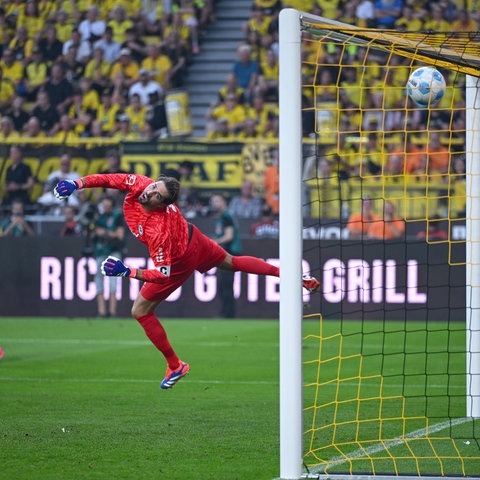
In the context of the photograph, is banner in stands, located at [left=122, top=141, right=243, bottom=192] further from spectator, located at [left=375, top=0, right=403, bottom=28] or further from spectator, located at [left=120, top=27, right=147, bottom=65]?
spectator, located at [left=375, top=0, right=403, bottom=28]

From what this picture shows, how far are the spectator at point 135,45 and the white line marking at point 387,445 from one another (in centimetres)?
1677

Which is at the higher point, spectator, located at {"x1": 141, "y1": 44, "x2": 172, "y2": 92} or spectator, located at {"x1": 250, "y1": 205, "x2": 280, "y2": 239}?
spectator, located at {"x1": 141, "y1": 44, "x2": 172, "y2": 92}

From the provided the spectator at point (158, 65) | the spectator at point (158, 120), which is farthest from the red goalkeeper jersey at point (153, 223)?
the spectator at point (158, 65)

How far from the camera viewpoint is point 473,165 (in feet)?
29.7

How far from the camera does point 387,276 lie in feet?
59.5

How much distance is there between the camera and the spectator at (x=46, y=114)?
23.5m

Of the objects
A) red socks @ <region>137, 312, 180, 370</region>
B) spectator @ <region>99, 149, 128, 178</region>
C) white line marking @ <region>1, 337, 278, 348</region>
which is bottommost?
white line marking @ <region>1, 337, 278, 348</region>

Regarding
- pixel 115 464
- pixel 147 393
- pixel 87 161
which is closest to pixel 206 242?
pixel 147 393

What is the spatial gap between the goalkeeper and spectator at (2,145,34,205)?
11808 millimetres

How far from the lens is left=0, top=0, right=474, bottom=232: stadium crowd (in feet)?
71.8

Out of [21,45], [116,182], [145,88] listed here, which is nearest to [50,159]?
[145,88]

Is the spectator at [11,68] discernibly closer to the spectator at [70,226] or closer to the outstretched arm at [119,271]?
the spectator at [70,226]

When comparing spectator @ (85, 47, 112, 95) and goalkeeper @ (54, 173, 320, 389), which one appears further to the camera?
spectator @ (85, 47, 112, 95)

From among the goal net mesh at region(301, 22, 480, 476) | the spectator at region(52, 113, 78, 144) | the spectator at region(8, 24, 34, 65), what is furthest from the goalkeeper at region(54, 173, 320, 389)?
the spectator at region(8, 24, 34, 65)
